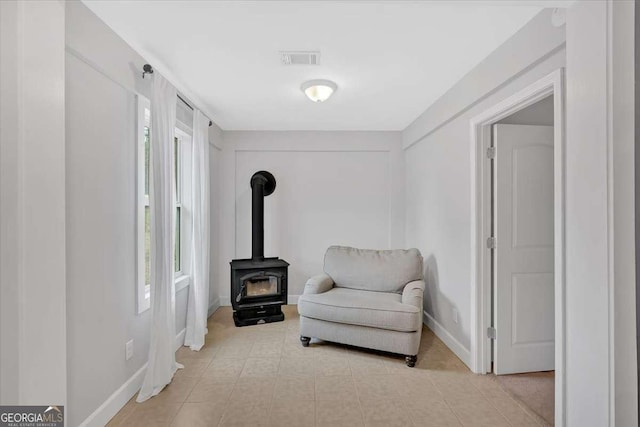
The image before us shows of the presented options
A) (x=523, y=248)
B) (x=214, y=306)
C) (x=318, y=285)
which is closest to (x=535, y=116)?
(x=523, y=248)

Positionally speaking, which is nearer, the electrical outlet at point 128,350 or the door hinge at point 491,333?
the electrical outlet at point 128,350

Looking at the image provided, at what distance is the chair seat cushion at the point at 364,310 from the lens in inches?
114

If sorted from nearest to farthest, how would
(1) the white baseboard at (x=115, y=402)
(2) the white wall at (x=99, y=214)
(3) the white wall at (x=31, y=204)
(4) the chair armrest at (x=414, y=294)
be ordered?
(3) the white wall at (x=31, y=204), (2) the white wall at (x=99, y=214), (1) the white baseboard at (x=115, y=402), (4) the chair armrest at (x=414, y=294)

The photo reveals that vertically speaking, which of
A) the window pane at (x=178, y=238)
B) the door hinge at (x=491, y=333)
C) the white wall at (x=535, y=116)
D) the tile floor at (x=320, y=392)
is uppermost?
the white wall at (x=535, y=116)

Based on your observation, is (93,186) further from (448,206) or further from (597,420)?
(448,206)

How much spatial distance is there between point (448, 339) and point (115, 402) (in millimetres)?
2804

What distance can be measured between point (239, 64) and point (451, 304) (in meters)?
2.83

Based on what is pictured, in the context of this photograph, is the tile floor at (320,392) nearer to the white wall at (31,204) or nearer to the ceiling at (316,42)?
the white wall at (31,204)

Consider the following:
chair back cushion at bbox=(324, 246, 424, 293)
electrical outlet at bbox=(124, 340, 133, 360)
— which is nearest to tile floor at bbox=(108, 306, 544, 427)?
electrical outlet at bbox=(124, 340, 133, 360)

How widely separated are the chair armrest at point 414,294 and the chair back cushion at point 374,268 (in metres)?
0.19

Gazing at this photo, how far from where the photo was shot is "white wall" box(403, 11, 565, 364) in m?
1.97

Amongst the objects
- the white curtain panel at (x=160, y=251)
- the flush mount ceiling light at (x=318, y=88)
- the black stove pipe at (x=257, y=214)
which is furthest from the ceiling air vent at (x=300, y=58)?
the black stove pipe at (x=257, y=214)

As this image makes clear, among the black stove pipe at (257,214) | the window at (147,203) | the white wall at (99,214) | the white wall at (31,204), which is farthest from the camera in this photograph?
the black stove pipe at (257,214)

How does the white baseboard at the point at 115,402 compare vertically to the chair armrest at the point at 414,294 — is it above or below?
below
